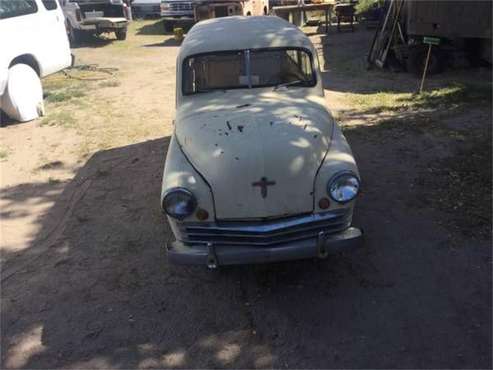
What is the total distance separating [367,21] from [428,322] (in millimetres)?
15829

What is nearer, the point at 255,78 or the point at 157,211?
the point at 255,78

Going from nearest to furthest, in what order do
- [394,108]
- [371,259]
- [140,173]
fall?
[371,259] → [140,173] → [394,108]

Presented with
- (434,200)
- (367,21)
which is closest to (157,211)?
(434,200)

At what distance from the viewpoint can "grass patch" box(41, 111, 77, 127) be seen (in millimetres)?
8633

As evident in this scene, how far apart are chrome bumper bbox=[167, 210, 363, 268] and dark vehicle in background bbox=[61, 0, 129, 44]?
14352 mm

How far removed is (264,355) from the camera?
346 centimetres

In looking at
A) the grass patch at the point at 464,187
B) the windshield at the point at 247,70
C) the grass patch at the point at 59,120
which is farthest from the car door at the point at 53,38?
the grass patch at the point at 464,187

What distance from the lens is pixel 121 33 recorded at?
56.4ft

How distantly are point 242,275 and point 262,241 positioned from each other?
0.76 metres

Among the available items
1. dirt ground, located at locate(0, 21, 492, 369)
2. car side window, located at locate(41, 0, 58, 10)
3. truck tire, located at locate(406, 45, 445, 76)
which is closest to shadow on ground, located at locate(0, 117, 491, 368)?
dirt ground, located at locate(0, 21, 492, 369)

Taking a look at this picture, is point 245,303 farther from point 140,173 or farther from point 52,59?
point 52,59

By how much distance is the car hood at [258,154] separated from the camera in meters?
3.63

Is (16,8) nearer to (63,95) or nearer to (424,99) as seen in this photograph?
(63,95)

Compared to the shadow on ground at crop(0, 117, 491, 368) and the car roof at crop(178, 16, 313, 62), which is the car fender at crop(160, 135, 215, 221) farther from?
the car roof at crop(178, 16, 313, 62)
